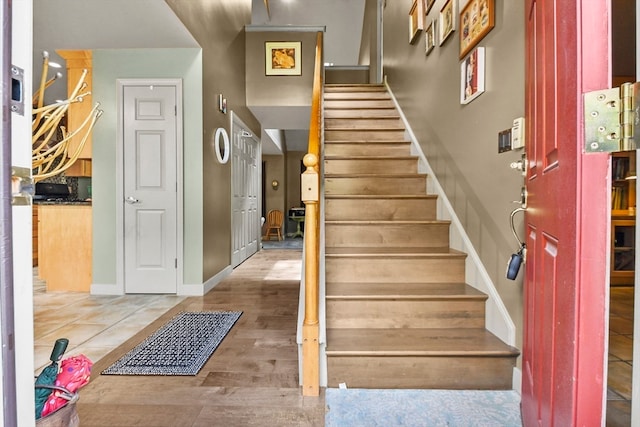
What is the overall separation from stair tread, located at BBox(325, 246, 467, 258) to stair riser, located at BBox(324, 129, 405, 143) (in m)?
1.62

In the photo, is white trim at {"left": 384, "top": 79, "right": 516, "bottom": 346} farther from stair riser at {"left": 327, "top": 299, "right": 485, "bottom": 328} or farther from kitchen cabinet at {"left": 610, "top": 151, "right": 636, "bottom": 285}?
kitchen cabinet at {"left": 610, "top": 151, "right": 636, "bottom": 285}

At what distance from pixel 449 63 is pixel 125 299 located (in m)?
3.49

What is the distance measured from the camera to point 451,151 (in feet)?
8.26

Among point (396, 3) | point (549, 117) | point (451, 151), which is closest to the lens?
point (549, 117)

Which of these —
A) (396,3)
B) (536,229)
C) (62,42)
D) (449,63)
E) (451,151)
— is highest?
(396,3)

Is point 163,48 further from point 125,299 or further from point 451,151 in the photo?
point 451,151

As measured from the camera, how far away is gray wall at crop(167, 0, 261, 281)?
11.4 feet

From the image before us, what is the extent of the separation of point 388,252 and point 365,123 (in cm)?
219

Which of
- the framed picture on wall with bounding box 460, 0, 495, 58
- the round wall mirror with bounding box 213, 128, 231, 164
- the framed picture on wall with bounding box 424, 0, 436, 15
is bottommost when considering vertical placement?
the round wall mirror with bounding box 213, 128, 231, 164

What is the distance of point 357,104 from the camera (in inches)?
181

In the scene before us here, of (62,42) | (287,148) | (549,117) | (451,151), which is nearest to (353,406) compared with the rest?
(549,117)

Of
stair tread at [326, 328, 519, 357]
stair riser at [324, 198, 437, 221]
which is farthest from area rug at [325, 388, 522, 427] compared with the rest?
stair riser at [324, 198, 437, 221]

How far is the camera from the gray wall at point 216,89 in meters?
3.47

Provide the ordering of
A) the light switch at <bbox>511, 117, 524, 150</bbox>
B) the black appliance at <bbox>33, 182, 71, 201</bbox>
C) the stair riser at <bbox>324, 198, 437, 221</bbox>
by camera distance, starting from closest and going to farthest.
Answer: the light switch at <bbox>511, 117, 524, 150</bbox> < the stair riser at <bbox>324, 198, 437, 221</bbox> < the black appliance at <bbox>33, 182, 71, 201</bbox>
